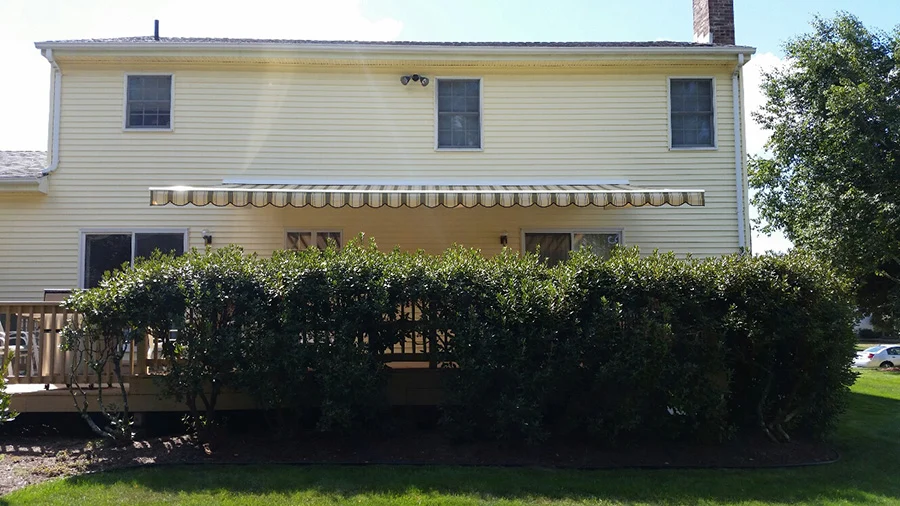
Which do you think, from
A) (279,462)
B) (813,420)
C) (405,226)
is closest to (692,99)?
(405,226)

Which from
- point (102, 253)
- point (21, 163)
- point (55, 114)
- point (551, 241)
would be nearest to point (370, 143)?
point (551, 241)

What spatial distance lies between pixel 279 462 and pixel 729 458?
4775 mm

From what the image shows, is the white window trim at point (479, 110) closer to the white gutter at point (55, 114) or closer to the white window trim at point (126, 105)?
the white window trim at point (126, 105)

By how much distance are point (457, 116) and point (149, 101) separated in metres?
5.55

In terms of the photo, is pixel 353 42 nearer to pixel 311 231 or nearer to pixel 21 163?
pixel 311 231

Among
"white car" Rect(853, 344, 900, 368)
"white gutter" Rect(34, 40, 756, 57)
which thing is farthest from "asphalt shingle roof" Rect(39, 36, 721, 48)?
"white car" Rect(853, 344, 900, 368)

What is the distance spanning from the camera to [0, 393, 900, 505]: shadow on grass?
6102 mm

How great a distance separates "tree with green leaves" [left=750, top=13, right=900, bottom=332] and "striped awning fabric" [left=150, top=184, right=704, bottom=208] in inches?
582

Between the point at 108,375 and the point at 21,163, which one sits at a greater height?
the point at 21,163

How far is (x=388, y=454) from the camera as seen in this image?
7141 mm

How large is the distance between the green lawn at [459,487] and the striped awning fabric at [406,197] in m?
4.49

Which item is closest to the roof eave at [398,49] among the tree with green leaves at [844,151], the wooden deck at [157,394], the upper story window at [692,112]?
the upper story window at [692,112]

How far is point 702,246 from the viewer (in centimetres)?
1230

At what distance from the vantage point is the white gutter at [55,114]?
11734 millimetres
